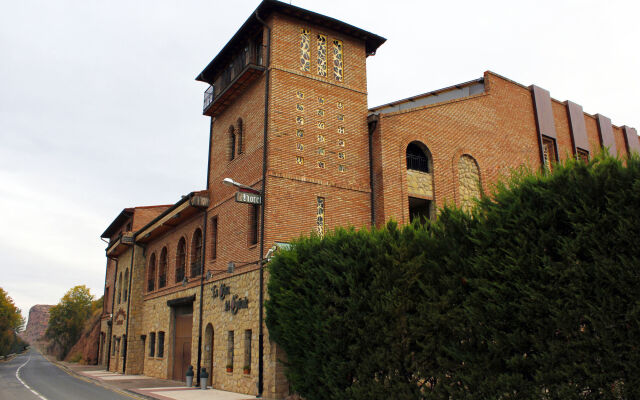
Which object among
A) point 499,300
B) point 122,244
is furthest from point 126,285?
point 499,300

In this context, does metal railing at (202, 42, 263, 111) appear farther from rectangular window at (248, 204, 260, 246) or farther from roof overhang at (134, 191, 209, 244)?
rectangular window at (248, 204, 260, 246)

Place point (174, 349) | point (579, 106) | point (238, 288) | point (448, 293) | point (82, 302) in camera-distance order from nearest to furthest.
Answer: point (448, 293) < point (238, 288) < point (174, 349) < point (579, 106) < point (82, 302)

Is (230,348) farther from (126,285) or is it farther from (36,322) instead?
(36,322)

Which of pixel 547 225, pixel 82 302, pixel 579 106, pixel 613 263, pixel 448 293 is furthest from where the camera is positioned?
pixel 82 302

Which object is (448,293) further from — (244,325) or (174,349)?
(174,349)

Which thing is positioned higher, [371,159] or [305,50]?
[305,50]

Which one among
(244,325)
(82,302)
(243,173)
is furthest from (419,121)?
(82,302)

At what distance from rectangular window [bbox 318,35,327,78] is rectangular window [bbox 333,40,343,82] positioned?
399 mm

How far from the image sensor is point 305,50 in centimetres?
1822

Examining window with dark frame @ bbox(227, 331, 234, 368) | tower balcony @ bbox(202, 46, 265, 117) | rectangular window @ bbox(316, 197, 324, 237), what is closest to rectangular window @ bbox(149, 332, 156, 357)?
window with dark frame @ bbox(227, 331, 234, 368)

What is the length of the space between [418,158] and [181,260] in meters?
12.9

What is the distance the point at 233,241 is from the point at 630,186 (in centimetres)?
1362

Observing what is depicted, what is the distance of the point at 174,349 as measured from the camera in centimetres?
2333

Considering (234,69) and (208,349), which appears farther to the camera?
(234,69)
